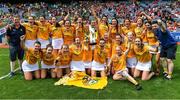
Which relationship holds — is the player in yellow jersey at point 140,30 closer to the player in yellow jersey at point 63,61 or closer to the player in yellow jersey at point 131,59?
the player in yellow jersey at point 131,59

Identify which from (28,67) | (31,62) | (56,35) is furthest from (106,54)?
(28,67)

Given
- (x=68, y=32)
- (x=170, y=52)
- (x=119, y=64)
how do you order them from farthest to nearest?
(x=68, y=32), (x=170, y=52), (x=119, y=64)

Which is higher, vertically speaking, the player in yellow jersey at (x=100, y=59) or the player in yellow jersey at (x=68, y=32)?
the player in yellow jersey at (x=68, y=32)

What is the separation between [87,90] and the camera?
9000 mm

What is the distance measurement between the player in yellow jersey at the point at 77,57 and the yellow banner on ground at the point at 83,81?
242 mm

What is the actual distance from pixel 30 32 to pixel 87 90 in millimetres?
3329

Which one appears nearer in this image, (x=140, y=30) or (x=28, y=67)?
(x=28, y=67)

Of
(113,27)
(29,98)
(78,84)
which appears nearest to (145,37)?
(113,27)

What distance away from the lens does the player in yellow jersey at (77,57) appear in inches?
397

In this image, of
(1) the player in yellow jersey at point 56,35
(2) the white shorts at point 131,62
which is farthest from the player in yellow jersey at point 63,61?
(2) the white shorts at point 131,62

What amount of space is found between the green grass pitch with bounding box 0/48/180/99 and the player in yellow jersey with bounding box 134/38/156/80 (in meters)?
0.21

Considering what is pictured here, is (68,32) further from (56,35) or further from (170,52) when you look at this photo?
(170,52)

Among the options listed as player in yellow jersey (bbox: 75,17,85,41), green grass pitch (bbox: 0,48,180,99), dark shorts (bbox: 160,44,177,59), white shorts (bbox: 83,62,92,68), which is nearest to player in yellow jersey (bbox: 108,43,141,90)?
green grass pitch (bbox: 0,48,180,99)

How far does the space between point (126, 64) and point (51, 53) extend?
224 centimetres
